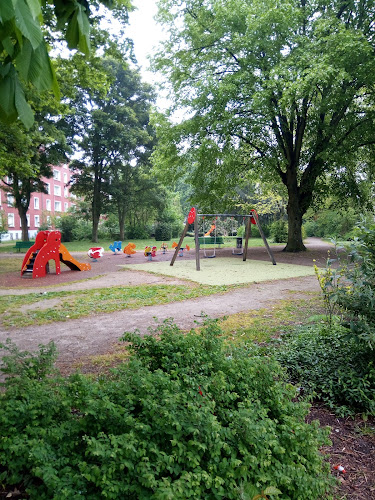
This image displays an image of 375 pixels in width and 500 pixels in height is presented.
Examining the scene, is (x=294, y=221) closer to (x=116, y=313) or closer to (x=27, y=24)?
(x=116, y=313)

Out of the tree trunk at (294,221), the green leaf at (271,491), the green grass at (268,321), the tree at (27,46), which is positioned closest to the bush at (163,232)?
the tree trunk at (294,221)

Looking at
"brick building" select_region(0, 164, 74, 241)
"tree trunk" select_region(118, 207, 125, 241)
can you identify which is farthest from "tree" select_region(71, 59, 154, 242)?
"brick building" select_region(0, 164, 74, 241)

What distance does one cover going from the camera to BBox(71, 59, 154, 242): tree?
100ft

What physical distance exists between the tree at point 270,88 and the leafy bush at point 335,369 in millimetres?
11437

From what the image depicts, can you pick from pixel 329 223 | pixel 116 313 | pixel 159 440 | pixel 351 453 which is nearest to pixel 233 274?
pixel 116 313

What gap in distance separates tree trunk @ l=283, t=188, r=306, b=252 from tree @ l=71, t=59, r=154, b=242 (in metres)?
16.6

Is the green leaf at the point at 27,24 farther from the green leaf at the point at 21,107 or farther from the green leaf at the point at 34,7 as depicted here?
the green leaf at the point at 21,107

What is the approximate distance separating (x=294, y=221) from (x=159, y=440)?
19508mm

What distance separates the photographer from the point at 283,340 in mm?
4473

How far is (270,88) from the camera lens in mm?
14688

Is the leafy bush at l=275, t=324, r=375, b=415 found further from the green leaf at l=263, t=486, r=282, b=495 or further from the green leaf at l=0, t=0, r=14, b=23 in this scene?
the green leaf at l=0, t=0, r=14, b=23

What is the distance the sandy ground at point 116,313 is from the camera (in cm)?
Answer: 475

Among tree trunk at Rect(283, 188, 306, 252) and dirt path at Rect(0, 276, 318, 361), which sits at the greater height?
tree trunk at Rect(283, 188, 306, 252)

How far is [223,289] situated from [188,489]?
7.43m
